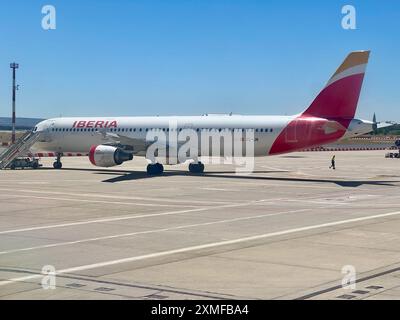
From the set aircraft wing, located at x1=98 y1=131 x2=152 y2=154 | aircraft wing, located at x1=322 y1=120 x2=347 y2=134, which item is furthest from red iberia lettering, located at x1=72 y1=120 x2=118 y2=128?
aircraft wing, located at x1=322 y1=120 x2=347 y2=134

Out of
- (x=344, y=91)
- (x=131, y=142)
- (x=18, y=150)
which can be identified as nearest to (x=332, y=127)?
(x=344, y=91)

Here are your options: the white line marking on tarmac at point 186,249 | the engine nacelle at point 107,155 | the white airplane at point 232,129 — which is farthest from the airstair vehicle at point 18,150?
the white line marking on tarmac at point 186,249

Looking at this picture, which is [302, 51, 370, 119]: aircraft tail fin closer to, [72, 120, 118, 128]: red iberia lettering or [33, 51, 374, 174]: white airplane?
[33, 51, 374, 174]: white airplane

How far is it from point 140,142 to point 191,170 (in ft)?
18.7

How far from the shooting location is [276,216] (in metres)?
24.5

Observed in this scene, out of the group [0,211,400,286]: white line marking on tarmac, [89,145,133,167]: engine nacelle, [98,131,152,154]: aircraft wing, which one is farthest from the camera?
[98,131,152,154]: aircraft wing

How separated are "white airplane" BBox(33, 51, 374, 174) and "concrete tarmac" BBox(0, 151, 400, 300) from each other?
8.49m

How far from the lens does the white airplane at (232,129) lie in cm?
4175

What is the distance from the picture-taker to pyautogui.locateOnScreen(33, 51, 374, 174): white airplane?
4175 centimetres

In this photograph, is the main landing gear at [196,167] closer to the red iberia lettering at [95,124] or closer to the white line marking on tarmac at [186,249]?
the red iberia lettering at [95,124]

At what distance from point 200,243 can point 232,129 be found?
3048 cm

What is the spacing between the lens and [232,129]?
48219 mm
